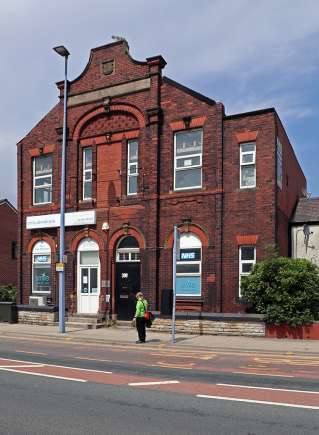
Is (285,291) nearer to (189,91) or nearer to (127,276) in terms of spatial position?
(127,276)

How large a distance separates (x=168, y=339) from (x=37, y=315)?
7.73 metres

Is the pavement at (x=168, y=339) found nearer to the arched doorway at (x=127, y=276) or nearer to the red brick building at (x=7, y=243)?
the arched doorway at (x=127, y=276)

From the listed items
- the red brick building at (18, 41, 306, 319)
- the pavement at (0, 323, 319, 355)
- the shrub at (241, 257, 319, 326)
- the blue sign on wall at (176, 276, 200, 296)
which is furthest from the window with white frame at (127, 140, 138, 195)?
the shrub at (241, 257, 319, 326)

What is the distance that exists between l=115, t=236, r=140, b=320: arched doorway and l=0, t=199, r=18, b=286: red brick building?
18.3 meters

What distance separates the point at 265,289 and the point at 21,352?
25.3 feet

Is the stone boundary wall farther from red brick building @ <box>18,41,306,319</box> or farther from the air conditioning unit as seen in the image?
the air conditioning unit

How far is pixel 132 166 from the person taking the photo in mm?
20891

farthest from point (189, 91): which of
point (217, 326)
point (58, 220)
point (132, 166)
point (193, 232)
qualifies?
point (217, 326)

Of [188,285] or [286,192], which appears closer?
[188,285]

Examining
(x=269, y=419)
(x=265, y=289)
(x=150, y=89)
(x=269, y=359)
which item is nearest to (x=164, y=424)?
(x=269, y=419)

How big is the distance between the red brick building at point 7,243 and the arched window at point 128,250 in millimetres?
18300

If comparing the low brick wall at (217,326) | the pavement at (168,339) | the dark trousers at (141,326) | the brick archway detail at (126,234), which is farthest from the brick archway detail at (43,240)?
the dark trousers at (141,326)

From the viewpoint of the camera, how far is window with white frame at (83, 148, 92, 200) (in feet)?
71.9

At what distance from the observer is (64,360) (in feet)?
39.5
